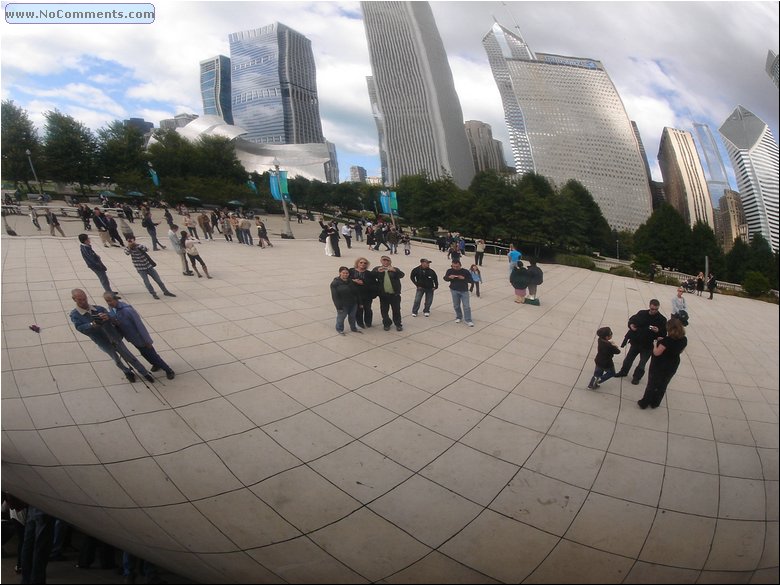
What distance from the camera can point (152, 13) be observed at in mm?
1304

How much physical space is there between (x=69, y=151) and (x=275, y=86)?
1.02 m

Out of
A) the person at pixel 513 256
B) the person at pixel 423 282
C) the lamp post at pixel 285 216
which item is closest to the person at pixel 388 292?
the person at pixel 423 282

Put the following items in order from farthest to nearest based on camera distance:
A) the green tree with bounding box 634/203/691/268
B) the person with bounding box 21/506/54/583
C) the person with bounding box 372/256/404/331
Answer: the person with bounding box 372/256/404/331, the person with bounding box 21/506/54/583, the green tree with bounding box 634/203/691/268

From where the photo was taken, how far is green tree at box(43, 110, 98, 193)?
1480 mm

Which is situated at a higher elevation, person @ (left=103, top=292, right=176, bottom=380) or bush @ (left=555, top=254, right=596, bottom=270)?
bush @ (left=555, top=254, right=596, bottom=270)

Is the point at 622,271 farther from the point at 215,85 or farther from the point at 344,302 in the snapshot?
the point at 215,85

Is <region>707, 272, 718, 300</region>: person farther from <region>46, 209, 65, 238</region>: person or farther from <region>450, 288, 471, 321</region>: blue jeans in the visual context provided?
<region>46, 209, 65, 238</region>: person

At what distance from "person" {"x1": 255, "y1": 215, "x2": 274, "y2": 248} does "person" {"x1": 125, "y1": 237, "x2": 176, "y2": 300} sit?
2.15ft

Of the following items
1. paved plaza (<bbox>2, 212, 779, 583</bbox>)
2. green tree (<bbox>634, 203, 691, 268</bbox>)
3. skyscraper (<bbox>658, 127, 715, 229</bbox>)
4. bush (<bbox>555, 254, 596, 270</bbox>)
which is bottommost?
paved plaza (<bbox>2, 212, 779, 583</bbox>)

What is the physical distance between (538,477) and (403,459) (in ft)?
1.49

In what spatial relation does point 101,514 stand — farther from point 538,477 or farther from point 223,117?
point 223,117

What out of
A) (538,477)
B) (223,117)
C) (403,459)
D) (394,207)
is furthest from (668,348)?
(223,117)

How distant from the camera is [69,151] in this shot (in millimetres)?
1570

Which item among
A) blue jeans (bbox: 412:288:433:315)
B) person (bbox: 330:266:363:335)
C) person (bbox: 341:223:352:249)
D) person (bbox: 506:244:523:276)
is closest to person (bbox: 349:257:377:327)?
person (bbox: 330:266:363:335)
